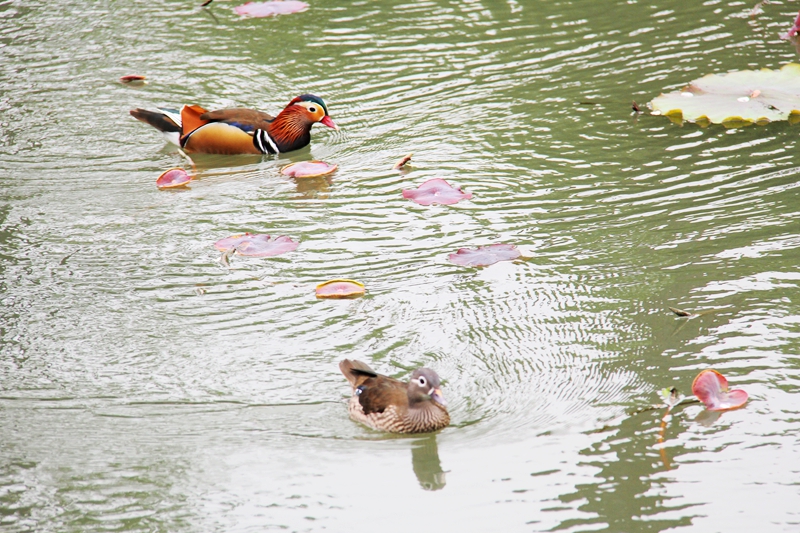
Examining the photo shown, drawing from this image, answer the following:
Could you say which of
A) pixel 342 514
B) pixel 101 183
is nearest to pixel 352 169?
pixel 101 183

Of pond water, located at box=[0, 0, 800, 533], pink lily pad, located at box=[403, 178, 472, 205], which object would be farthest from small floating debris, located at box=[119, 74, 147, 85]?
pink lily pad, located at box=[403, 178, 472, 205]

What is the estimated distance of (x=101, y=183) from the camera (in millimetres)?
7676

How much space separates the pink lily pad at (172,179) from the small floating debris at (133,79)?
88.7 inches

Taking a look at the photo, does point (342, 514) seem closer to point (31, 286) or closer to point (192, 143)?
point (31, 286)

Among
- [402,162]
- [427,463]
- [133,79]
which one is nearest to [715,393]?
[427,463]

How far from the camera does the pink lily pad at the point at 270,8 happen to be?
1085 cm

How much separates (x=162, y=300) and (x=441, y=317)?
1845mm

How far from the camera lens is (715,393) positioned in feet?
15.2

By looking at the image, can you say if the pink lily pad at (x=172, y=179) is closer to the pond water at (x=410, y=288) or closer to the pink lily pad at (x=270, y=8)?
the pond water at (x=410, y=288)

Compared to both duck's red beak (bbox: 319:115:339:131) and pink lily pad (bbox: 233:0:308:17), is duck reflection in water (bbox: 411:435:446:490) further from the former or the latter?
pink lily pad (bbox: 233:0:308:17)

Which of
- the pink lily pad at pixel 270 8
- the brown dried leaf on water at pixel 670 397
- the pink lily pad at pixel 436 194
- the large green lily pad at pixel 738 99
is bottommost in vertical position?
the brown dried leaf on water at pixel 670 397

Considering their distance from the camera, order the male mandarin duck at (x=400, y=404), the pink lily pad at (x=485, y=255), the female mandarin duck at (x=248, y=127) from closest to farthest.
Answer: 1. the male mandarin duck at (x=400, y=404)
2. the pink lily pad at (x=485, y=255)
3. the female mandarin duck at (x=248, y=127)

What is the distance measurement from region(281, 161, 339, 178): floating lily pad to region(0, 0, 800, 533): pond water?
0.10m

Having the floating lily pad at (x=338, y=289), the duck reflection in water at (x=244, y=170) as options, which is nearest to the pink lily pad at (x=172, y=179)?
the duck reflection in water at (x=244, y=170)
